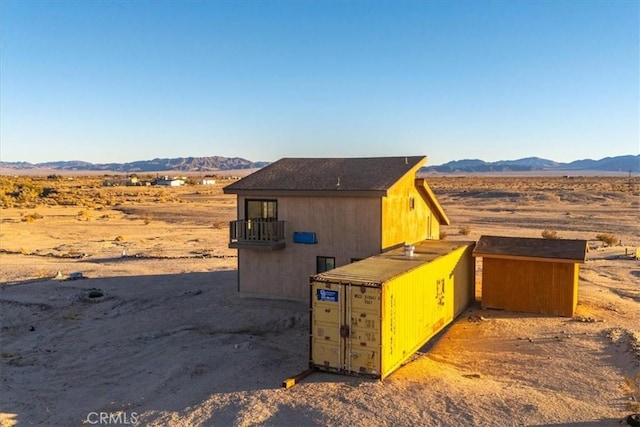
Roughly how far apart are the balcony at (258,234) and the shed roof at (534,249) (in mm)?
7414

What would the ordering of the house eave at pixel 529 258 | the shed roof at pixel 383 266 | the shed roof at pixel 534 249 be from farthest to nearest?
the shed roof at pixel 534 249 → the house eave at pixel 529 258 → the shed roof at pixel 383 266

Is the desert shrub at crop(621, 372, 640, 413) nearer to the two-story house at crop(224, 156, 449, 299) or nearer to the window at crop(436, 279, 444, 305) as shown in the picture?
the window at crop(436, 279, 444, 305)

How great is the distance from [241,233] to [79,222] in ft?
129

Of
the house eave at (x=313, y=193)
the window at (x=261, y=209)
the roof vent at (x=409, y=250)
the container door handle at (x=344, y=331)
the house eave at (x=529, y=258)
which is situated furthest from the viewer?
the window at (x=261, y=209)

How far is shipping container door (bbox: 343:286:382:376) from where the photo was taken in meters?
13.4

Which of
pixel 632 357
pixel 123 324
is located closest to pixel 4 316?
pixel 123 324

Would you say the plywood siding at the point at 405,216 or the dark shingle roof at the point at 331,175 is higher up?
the dark shingle roof at the point at 331,175

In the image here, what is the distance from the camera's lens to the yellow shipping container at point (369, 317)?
13430 millimetres

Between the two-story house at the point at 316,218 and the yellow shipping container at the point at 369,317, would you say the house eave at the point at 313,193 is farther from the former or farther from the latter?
the yellow shipping container at the point at 369,317

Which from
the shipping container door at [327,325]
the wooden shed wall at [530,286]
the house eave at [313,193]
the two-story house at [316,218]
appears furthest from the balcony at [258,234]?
the wooden shed wall at [530,286]

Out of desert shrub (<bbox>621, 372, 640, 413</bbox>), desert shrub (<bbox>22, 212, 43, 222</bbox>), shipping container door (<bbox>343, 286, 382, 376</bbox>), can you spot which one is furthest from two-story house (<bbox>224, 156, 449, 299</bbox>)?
desert shrub (<bbox>22, 212, 43, 222</bbox>)

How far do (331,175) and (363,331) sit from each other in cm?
872

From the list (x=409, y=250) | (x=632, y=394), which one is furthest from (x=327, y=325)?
(x=632, y=394)

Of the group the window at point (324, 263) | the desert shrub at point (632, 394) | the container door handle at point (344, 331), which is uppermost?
the window at point (324, 263)
